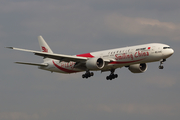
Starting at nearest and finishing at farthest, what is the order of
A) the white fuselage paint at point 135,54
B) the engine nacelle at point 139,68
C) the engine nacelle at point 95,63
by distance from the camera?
1. the white fuselage paint at point 135,54
2. the engine nacelle at point 95,63
3. the engine nacelle at point 139,68

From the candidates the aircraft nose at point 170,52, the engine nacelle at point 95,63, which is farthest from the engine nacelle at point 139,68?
the aircraft nose at point 170,52

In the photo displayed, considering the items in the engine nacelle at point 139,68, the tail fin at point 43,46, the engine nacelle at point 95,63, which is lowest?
the engine nacelle at point 95,63

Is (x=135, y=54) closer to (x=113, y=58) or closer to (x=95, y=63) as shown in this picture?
(x=113, y=58)

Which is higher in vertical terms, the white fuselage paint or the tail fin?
the tail fin

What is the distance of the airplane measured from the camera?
213 ft

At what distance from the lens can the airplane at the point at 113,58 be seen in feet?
213

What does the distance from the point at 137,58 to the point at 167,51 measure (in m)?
4.94

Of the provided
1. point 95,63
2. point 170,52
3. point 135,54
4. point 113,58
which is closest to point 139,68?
point 113,58

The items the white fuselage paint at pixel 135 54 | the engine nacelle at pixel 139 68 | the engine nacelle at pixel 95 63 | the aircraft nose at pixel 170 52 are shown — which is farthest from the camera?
the engine nacelle at pixel 139 68

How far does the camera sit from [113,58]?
6812 cm

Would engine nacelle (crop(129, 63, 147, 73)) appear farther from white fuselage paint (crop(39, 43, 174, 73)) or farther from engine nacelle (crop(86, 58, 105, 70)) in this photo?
engine nacelle (crop(86, 58, 105, 70))

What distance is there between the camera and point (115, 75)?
76438 mm

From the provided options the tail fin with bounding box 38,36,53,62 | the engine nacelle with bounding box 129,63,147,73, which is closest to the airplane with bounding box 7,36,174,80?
the engine nacelle with bounding box 129,63,147,73

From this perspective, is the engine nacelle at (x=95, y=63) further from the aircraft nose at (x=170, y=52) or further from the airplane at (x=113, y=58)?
the aircraft nose at (x=170, y=52)
